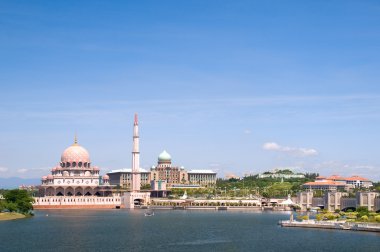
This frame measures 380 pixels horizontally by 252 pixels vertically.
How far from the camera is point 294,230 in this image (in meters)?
91.8

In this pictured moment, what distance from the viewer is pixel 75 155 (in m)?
182

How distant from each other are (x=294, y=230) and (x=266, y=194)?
9985 cm

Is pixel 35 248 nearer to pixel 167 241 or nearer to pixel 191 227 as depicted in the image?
pixel 167 241

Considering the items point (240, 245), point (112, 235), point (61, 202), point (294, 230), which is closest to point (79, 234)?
point (112, 235)

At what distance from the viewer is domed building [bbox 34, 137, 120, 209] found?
6939 inches

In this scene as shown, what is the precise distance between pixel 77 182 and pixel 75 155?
7399mm

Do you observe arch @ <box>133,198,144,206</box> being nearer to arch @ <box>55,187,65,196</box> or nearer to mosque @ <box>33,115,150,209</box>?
mosque @ <box>33,115,150,209</box>

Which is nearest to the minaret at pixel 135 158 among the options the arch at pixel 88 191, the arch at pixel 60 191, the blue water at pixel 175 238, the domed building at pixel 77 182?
the domed building at pixel 77 182

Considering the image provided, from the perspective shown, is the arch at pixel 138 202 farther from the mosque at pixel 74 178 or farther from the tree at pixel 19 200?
the tree at pixel 19 200

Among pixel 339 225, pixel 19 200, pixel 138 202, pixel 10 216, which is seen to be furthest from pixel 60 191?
pixel 339 225

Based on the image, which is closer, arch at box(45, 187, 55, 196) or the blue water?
the blue water

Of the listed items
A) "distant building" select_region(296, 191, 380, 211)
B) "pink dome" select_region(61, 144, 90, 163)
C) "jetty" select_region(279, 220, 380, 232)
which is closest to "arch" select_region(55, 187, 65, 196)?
"pink dome" select_region(61, 144, 90, 163)

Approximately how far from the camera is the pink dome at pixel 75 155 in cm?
18212

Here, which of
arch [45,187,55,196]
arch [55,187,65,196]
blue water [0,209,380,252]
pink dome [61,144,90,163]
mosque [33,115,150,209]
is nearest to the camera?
blue water [0,209,380,252]
